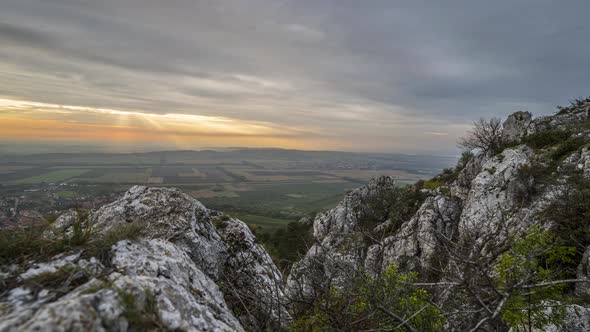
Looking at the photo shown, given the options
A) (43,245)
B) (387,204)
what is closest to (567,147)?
(387,204)

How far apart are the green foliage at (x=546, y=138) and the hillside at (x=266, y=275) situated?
1.12m

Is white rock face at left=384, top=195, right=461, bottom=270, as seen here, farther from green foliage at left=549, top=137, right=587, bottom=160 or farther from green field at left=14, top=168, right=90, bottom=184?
green field at left=14, top=168, right=90, bottom=184

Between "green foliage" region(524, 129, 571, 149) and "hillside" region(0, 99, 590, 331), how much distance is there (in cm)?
112

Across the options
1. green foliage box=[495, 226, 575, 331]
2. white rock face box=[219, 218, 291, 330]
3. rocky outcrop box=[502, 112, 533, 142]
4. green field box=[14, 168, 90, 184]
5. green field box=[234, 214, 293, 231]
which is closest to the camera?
green foliage box=[495, 226, 575, 331]

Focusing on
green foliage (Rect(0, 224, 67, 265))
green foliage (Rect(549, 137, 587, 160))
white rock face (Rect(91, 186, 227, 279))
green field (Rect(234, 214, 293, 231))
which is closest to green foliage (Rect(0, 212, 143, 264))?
green foliage (Rect(0, 224, 67, 265))

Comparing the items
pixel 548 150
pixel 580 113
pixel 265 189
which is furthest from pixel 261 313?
pixel 265 189

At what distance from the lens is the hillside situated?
2.92 m

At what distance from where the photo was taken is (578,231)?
12.6m

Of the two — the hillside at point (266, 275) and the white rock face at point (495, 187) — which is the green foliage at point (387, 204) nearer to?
the white rock face at point (495, 187)

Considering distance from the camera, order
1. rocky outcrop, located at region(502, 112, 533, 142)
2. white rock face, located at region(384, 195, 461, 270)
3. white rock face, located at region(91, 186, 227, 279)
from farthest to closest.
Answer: rocky outcrop, located at region(502, 112, 533, 142) < white rock face, located at region(384, 195, 461, 270) < white rock face, located at region(91, 186, 227, 279)

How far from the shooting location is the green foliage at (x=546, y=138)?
2152 cm

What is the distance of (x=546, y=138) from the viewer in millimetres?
22641

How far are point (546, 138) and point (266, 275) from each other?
2741 centimetres

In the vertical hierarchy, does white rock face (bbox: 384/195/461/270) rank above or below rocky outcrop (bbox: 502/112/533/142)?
below
